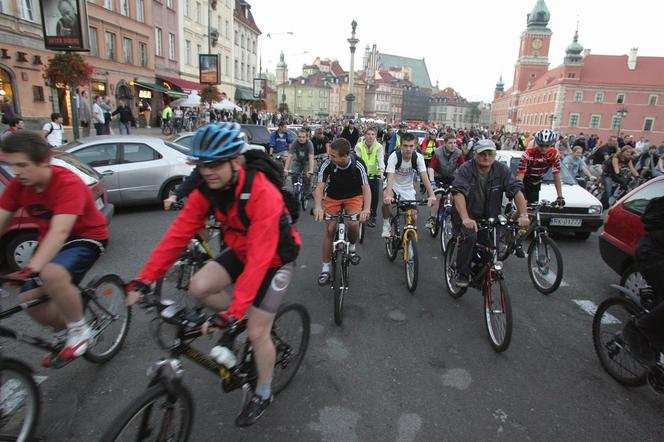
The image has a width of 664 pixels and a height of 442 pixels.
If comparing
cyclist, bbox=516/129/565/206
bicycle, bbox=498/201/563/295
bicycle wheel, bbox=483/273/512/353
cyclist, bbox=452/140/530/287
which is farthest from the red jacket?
cyclist, bbox=516/129/565/206

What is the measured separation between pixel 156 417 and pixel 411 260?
3.90 metres

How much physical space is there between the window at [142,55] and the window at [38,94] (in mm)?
10610

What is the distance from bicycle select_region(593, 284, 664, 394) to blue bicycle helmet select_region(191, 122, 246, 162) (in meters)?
3.36

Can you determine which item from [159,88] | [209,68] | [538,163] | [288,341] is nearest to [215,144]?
[288,341]

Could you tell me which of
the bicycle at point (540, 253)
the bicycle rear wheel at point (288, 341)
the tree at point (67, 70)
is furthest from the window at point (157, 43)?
the bicycle rear wheel at point (288, 341)

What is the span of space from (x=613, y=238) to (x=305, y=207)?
7096 millimetres

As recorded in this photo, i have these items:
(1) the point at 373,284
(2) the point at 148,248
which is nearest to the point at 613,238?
(1) the point at 373,284

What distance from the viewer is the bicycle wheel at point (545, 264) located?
5.54m

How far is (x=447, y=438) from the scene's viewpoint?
9.48ft

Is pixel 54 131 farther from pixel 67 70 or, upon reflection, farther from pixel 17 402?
pixel 17 402

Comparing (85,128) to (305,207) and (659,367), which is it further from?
(659,367)

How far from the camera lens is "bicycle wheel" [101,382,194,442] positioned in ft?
6.88

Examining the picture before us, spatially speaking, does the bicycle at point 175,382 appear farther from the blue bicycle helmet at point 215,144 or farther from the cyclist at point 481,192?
the cyclist at point 481,192

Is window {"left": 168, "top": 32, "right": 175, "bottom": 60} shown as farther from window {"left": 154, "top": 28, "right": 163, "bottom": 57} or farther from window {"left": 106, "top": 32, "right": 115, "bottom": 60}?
window {"left": 106, "top": 32, "right": 115, "bottom": 60}
